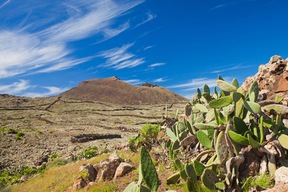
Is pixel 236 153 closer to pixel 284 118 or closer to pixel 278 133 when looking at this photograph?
pixel 278 133

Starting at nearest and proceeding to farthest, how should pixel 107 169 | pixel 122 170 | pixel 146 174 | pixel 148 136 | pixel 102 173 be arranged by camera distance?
pixel 146 174 < pixel 122 170 < pixel 102 173 < pixel 107 169 < pixel 148 136

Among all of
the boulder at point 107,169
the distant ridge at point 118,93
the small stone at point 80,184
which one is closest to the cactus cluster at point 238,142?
the boulder at point 107,169

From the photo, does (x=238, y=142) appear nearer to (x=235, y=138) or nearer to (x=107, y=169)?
(x=235, y=138)

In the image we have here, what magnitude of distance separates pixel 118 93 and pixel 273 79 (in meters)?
117

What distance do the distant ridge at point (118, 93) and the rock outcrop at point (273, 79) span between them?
10440 cm

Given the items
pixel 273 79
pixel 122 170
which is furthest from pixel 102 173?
pixel 273 79

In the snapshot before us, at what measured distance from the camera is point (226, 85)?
22.7ft

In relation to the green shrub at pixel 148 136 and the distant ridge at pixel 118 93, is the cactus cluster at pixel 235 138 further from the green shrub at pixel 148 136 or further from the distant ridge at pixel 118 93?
the distant ridge at pixel 118 93

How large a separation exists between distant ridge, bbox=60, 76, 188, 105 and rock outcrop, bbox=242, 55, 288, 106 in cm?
10440

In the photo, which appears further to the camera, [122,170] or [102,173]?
[102,173]

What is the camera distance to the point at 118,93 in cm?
12544

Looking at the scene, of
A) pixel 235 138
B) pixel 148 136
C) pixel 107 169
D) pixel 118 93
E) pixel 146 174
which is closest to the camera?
pixel 146 174

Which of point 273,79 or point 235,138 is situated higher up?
point 273,79

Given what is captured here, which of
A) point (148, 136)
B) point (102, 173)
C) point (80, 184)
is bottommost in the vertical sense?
point (80, 184)
